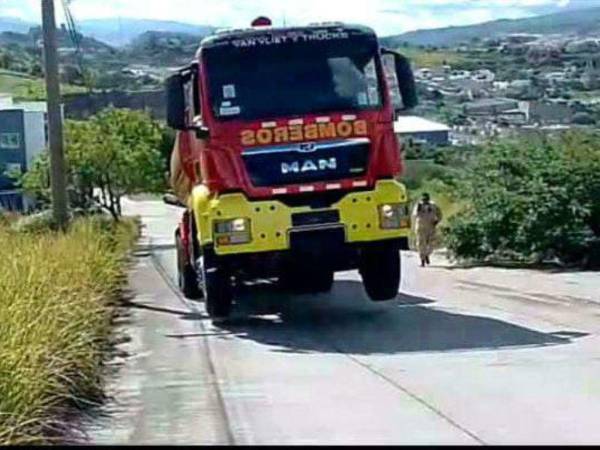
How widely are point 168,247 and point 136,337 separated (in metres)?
24.9

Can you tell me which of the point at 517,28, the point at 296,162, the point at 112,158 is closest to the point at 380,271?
the point at 296,162

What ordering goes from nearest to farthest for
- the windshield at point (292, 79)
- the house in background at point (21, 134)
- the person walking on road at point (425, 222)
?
the windshield at point (292, 79), the person walking on road at point (425, 222), the house in background at point (21, 134)

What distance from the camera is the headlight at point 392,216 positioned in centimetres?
1756

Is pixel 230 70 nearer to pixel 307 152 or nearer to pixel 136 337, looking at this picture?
pixel 307 152

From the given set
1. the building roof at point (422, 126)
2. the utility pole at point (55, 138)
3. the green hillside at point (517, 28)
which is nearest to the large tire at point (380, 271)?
the utility pole at point (55, 138)

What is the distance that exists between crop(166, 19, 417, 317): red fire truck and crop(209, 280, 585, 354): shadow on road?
0.86 m

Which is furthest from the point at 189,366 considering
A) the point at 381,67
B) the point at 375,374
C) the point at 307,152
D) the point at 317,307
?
the point at 317,307

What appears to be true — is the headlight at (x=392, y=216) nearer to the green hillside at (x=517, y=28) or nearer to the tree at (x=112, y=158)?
the green hillside at (x=517, y=28)

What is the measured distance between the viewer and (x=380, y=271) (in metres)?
19.2

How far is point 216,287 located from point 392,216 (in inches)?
94.7

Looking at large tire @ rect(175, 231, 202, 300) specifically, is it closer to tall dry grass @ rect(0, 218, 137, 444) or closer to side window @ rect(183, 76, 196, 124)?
tall dry grass @ rect(0, 218, 137, 444)

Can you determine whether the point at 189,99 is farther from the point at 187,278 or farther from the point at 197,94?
the point at 187,278

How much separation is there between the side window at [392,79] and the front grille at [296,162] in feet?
3.23

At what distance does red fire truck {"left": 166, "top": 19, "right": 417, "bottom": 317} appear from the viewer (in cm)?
1731
